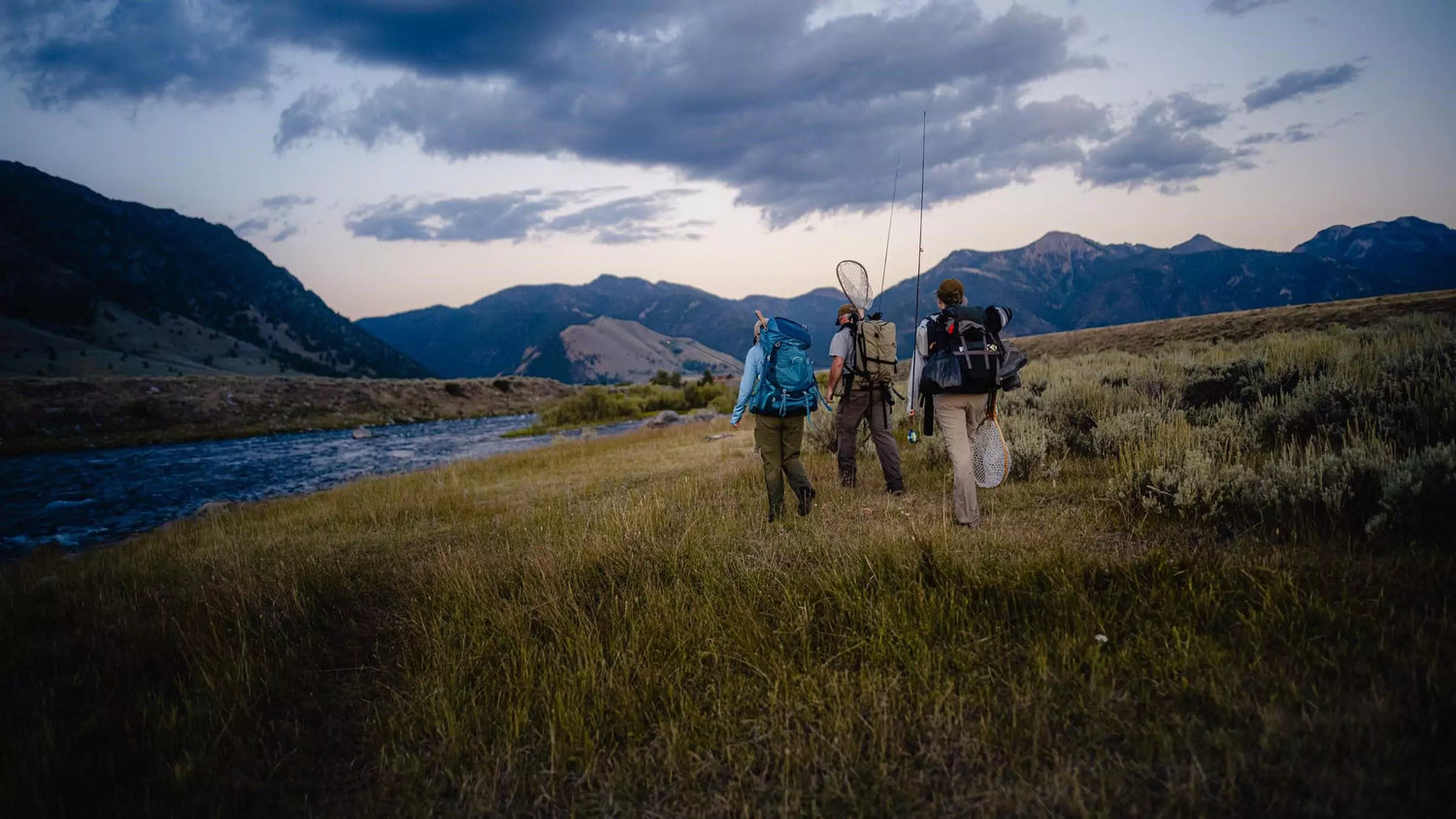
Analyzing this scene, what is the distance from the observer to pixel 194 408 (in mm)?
32844

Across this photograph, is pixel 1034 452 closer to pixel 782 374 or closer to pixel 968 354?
pixel 968 354

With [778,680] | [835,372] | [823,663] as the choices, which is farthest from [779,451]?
[778,680]

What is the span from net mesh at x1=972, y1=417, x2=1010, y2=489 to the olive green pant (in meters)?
1.96

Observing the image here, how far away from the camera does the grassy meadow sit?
8.18 feet

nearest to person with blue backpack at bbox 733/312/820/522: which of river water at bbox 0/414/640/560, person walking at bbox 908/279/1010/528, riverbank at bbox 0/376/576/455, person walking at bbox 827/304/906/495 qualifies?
person walking at bbox 827/304/906/495

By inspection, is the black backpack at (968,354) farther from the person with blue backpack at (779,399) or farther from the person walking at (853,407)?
the person walking at (853,407)

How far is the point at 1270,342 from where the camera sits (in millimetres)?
12023

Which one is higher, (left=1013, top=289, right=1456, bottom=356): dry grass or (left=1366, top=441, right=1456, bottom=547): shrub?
(left=1013, top=289, right=1456, bottom=356): dry grass

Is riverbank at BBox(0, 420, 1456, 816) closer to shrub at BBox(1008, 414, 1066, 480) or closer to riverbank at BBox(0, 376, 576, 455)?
shrub at BBox(1008, 414, 1066, 480)

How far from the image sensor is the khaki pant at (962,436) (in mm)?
5848

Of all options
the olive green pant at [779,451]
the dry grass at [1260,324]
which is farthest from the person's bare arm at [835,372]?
the dry grass at [1260,324]

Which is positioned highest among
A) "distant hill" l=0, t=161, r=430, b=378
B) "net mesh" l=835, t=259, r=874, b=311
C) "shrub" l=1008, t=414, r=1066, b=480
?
"distant hill" l=0, t=161, r=430, b=378

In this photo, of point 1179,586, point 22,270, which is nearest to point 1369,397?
point 1179,586

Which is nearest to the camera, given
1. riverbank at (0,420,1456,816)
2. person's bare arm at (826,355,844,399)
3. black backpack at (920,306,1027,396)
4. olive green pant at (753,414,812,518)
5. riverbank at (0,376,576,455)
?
riverbank at (0,420,1456,816)
